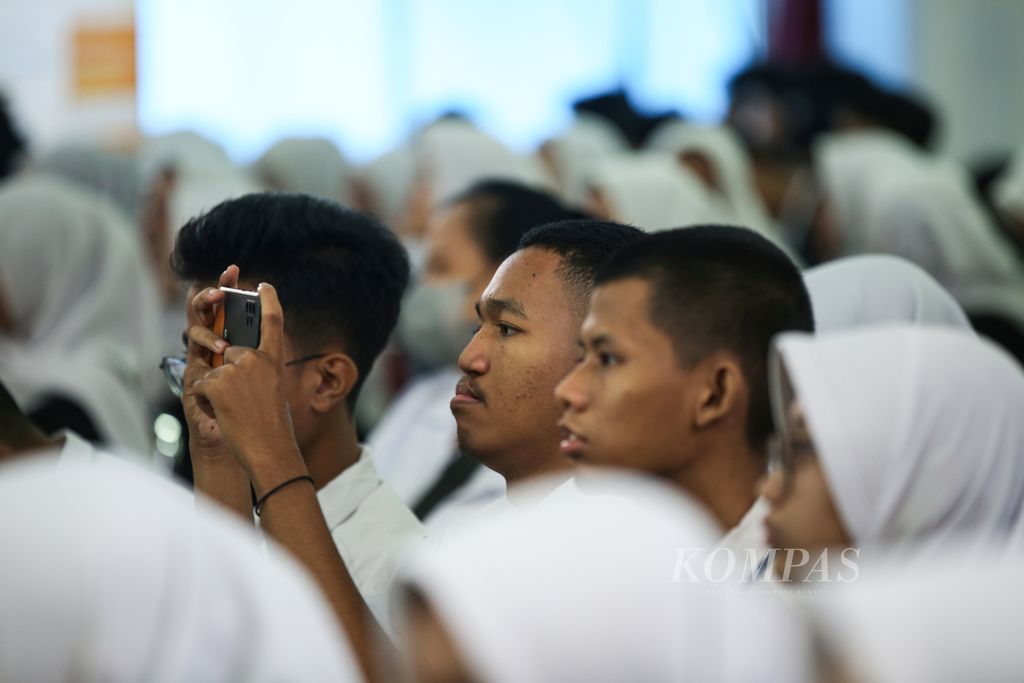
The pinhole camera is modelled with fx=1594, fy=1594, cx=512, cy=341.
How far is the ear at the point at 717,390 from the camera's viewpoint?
178 centimetres

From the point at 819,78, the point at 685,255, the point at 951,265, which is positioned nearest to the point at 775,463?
the point at 685,255

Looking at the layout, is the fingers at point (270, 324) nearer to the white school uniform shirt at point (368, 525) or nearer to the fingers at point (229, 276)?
Result: the fingers at point (229, 276)

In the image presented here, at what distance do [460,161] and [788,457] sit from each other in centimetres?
415

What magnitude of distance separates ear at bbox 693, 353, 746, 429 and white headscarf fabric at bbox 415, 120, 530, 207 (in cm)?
374

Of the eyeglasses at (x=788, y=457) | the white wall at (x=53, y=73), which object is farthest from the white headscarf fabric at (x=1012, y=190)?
the eyeglasses at (x=788, y=457)

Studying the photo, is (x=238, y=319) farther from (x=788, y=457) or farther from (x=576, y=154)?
(x=576, y=154)

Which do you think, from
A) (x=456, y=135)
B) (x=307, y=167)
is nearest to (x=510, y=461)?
(x=456, y=135)

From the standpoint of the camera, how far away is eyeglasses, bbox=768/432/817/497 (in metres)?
1.56

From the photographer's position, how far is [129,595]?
122cm

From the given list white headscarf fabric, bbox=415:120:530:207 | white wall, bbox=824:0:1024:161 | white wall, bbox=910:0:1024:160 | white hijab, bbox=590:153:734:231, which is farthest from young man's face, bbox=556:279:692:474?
white wall, bbox=910:0:1024:160

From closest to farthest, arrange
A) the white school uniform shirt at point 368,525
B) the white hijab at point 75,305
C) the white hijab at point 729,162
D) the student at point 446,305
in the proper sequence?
1. the white school uniform shirt at point 368,525
2. the student at point 446,305
3. the white hijab at point 75,305
4. the white hijab at point 729,162

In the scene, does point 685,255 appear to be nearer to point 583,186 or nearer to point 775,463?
point 775,463

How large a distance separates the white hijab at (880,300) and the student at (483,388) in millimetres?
393

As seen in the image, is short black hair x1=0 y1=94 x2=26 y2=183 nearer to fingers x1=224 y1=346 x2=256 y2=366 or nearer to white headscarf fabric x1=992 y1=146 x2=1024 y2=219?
white headscarf fabric x1=992 y1=146 x2=1024 y2=219
